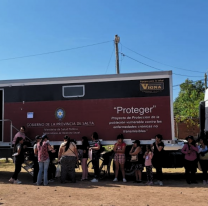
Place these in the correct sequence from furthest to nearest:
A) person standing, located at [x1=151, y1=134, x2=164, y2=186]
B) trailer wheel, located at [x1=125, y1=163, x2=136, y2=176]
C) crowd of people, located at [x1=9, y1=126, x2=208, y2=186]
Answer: trailer wheel, located at [x1=125, y1=163, x2=136, y2=176] → crowd of people, located at [x1=9, y1=126, x2=208, y2=186] → person standing, located at [x1=151, y1=134, x2=164, y2=186]

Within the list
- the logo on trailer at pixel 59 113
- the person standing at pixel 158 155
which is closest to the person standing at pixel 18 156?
the logo on trailer at pixel 59 113

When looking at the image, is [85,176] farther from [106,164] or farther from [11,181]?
[11,181]

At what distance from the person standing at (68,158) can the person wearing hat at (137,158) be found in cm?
175

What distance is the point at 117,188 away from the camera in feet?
24.0

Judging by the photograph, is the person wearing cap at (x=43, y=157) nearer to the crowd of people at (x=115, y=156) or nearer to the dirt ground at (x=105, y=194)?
the crowd of people at (x=115, y=156)

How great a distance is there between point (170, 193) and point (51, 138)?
4186mm

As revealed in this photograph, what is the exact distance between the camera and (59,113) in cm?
886

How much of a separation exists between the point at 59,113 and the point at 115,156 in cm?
231

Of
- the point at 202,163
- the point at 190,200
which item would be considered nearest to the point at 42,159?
the point at 190,200

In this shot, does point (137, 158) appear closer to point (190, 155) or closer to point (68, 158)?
point (190, 155)

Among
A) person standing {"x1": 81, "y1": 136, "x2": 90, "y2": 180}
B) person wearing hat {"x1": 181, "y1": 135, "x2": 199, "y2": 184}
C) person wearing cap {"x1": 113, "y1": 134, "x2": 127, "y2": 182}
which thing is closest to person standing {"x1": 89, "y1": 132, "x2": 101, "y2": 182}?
person standing {"x1": 81, "y1": 136, "x2": 90, "y2": 180}

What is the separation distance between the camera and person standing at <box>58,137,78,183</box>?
8164 millimetres

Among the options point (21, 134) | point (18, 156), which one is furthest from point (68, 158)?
point (21, 134)

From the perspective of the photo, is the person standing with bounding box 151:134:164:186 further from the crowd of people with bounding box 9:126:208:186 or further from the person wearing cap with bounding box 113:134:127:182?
the person wearing cap with bounding box 113:134:127:182
